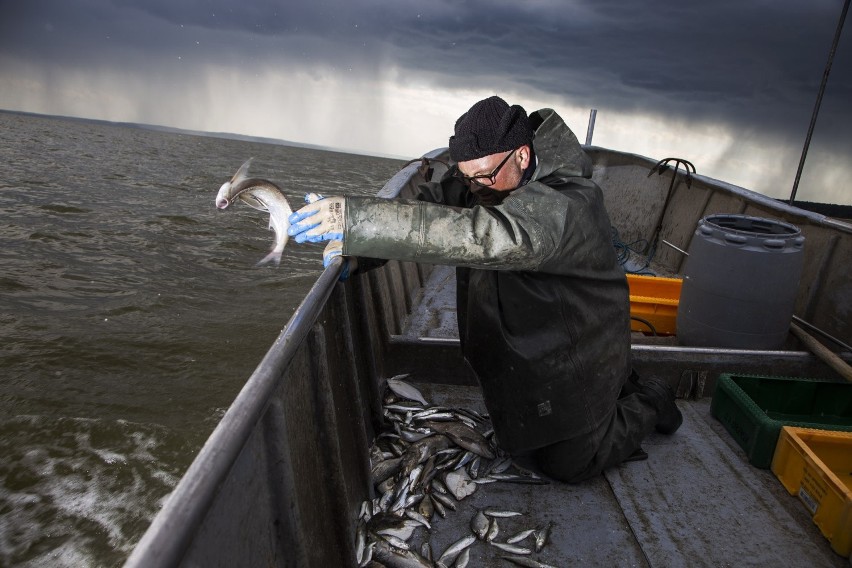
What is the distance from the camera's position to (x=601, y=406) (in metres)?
3.84

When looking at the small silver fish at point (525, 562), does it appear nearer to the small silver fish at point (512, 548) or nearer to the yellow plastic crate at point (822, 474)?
the small silver fish at point (512, 548)

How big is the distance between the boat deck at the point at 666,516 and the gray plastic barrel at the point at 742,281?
1548 mm

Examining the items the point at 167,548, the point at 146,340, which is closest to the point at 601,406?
the point at 167,548

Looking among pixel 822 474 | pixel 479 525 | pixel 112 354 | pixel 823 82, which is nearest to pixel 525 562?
pixel 479 525

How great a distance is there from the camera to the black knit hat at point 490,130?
11.0 ft

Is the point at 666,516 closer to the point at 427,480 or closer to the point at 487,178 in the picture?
the point at 427,480

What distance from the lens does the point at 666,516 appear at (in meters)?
3.81

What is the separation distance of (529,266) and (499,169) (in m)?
0.79

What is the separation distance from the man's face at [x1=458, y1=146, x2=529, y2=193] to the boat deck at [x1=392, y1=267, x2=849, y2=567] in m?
2.07

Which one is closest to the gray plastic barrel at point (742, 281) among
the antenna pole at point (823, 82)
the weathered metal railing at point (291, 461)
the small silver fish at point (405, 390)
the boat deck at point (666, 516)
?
the boat deck at point (666, 516)

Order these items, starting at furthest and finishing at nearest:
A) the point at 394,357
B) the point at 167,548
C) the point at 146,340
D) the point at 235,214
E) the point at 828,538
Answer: the point at 235,214
the point at 146,340
the point at 394,357
the point at 828,538
the point at 167,548

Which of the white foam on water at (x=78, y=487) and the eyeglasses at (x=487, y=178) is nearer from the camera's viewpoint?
the eyeglasses at (x=487, y=178)

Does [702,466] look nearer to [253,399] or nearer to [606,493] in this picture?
[606,493]

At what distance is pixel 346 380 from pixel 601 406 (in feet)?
5.52
